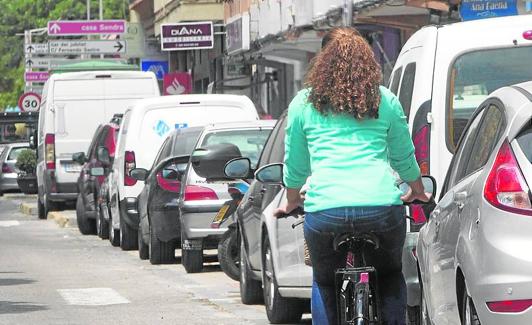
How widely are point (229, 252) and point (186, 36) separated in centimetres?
2441

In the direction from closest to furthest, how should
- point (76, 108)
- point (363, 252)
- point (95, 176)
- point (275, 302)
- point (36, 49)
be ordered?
point (363, 252), point (275, 302), point (95, 176), point (76, 108), point (36, 49)

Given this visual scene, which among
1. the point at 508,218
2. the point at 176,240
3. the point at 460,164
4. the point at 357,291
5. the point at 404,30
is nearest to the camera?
the point at 508,218

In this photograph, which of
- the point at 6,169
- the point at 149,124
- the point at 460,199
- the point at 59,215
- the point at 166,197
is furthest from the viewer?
the point at 6,169

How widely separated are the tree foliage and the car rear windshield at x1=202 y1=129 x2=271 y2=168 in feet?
235

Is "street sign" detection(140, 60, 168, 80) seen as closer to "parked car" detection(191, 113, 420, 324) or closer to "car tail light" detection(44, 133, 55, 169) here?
"car tail light" detection(44, 133, 55, 169)

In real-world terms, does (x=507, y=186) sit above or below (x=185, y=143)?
above

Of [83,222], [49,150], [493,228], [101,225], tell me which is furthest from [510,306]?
[49,150]

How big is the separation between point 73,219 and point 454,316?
69.7 feet

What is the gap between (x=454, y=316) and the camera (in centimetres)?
689

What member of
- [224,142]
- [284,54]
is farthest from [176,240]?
[284,54]

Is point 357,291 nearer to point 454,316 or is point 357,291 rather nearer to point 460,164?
point 454,316

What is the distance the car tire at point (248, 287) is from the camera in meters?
12.5

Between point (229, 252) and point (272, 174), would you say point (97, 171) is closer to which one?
point (229, 252)

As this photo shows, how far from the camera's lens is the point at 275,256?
1073 centimetres
